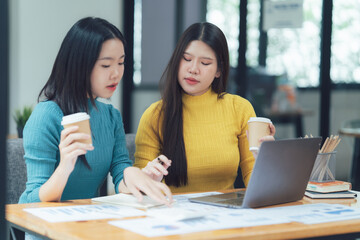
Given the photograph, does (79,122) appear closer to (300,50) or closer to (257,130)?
(257,130)

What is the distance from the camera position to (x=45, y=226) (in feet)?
4.25

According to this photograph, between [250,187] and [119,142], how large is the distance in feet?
2.41

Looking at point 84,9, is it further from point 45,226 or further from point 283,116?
point 45,226

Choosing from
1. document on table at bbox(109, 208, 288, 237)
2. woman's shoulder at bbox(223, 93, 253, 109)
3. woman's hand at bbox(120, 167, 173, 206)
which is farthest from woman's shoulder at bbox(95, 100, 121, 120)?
document on table at bbox(109, 208, 288, 237)

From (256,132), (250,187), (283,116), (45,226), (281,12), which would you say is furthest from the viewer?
(283,116)

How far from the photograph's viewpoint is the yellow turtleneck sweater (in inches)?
88.6

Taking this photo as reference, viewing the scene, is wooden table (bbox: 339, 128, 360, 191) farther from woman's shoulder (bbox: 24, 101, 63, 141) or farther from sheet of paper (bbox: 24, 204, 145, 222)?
sheet of paper (bbox: 24, 204, 145, 222)

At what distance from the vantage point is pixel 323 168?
6.11ft

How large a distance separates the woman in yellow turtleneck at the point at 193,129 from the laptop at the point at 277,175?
51 cm

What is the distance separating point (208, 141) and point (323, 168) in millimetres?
576

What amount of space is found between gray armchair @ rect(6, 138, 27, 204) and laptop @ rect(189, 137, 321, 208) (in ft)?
2.46

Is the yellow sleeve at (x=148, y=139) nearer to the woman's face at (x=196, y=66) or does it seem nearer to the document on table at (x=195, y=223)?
the woman's face at (x=196, y=66)

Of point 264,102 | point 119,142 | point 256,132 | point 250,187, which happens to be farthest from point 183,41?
point 264,102

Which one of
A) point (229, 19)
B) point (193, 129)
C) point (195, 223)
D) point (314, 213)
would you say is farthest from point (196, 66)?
point (229, 19)
